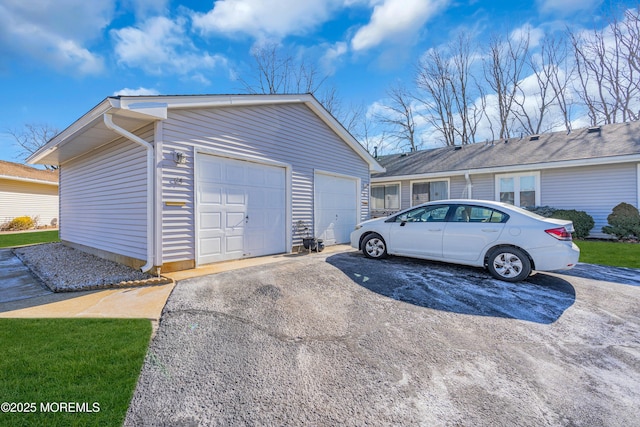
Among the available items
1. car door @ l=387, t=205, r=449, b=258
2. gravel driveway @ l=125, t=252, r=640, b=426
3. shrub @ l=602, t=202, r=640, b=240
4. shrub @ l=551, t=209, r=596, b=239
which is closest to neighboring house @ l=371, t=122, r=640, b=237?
shrub @ l=602, t=202, r=640, b=240

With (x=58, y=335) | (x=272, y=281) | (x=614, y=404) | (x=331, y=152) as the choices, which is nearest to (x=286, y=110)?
(x=331, y=152)

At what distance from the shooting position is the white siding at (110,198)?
5.67 meters

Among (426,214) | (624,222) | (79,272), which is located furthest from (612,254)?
(79,272)

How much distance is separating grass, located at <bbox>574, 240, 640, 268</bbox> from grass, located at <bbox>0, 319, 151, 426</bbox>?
29.5ft

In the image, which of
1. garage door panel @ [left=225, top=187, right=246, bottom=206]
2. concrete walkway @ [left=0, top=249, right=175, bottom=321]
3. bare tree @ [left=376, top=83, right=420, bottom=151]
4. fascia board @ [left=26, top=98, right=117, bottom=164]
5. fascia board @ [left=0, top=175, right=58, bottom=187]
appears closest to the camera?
concrete walkway @ [left=0, top=249, right=175, bottom=321]

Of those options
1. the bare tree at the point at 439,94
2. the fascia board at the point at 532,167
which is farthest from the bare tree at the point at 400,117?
the fascia board at the point at 532,167

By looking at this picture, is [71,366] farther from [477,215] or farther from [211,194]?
[477,215]

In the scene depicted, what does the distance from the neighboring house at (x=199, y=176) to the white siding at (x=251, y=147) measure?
0.07 feet

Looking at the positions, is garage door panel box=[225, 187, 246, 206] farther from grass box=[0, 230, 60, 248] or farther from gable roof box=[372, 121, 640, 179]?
grass box=[0, 230, 60, 248]

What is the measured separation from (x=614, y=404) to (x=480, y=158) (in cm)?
1294

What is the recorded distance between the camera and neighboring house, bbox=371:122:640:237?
10.2 meters

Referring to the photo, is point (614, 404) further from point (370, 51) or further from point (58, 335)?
point (370, 51)

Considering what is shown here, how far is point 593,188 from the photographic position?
10.5m

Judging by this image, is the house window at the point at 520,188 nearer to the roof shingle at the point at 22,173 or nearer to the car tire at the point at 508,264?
the car tire at the point at 508,264
